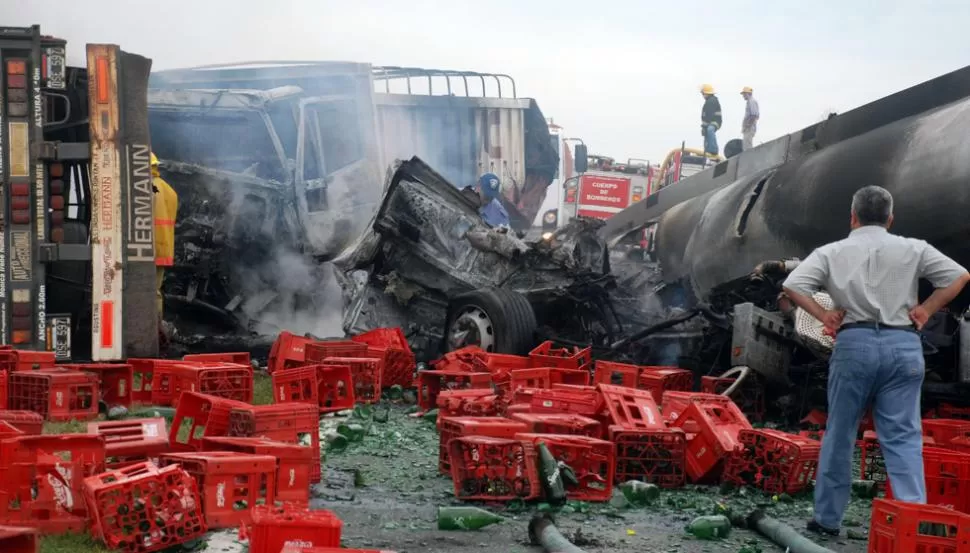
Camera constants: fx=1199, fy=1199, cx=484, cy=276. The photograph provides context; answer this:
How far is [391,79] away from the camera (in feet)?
65.7

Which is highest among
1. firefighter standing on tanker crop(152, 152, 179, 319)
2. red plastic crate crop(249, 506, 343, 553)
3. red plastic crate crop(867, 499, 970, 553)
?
firefighter standing on tanker crop(152, 152, 179, 319)

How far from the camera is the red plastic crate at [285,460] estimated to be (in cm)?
520

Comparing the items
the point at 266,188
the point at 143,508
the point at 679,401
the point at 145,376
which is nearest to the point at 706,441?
the point at 679,401

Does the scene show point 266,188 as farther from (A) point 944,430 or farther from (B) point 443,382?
(A) point 944,430

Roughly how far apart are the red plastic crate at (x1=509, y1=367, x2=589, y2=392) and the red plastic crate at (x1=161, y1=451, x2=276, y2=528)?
3437 mm

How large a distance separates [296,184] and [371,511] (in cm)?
830

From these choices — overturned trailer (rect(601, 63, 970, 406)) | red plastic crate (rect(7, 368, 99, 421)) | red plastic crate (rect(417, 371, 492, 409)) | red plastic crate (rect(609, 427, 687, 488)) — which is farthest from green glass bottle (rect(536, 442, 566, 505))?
red plastic crate (rect(7, 368, 99, 421))

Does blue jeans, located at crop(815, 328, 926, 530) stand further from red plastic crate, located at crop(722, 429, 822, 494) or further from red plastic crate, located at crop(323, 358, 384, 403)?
red plastic crate, located at crop(323, 358, 384, 403)

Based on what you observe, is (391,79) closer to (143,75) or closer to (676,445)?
(143,75)

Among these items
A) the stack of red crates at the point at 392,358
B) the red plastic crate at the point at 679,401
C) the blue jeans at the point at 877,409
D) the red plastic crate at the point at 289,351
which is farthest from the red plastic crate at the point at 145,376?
the blue jeans at the point at 877,409

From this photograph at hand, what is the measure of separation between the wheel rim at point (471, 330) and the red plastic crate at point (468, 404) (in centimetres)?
351

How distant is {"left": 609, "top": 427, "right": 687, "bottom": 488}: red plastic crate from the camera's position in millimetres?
6320

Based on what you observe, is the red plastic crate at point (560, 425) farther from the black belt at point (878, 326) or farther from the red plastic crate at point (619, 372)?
the red plastic crate at point (619, 372)

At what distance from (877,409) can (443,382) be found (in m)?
4.01
